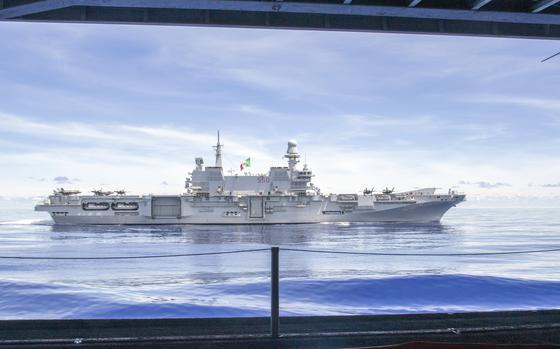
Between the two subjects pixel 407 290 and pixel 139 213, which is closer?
pixel 407 290

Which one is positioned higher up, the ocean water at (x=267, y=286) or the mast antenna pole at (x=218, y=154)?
the mast antenna pole at (x=218, y=154)

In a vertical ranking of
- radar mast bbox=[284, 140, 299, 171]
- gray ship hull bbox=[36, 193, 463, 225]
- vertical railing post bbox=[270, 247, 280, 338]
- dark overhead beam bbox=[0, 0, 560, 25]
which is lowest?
gray ship hull bbox=[36, 193, 463, 225]

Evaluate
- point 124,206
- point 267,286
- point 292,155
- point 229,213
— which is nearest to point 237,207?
point 229,213

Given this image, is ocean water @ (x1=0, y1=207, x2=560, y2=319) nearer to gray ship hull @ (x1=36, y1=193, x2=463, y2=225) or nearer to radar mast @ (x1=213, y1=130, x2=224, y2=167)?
gray ship hull @ (x1=36, y1=193, x2=463, y2=225)

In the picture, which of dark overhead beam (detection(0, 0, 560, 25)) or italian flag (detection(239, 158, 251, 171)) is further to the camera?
italian flag (detection(239, 158, 251, 171))

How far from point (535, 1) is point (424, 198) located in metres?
53.0

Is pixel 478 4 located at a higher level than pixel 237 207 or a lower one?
higher

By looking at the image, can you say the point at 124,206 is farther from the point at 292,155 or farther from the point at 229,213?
the point at 292,155

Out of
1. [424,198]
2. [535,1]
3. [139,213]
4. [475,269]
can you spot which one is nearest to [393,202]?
[424,198]

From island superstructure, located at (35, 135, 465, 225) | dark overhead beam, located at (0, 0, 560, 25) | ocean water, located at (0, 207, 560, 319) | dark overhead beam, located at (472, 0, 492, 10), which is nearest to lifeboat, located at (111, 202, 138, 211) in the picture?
island superstructure, located at (35, 135, 465, 225)

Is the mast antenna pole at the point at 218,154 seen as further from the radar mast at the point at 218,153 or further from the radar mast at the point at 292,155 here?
the radar mast at the point at 292,155

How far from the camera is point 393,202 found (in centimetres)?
5641

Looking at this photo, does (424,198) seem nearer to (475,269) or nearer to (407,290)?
(475,269)

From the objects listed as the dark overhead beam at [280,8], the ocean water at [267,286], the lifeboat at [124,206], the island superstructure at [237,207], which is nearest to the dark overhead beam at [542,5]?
the dark overhead beam at [280,8]
